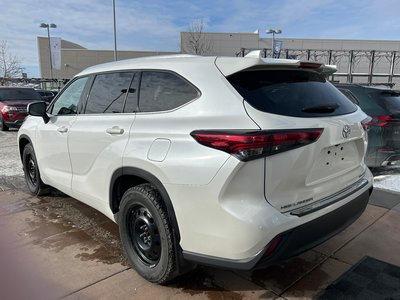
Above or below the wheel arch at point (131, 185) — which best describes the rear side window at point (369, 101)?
above

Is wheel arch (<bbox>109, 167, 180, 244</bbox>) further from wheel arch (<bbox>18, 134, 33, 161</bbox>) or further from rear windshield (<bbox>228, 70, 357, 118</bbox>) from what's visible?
wheel arch (<bbox>18, 134, 33, 161</bbox>)

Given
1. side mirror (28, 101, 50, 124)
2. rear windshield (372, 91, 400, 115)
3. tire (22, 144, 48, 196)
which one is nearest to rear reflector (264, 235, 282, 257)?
side mirror (28, 101, 50, 124)

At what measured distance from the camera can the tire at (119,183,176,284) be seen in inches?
107

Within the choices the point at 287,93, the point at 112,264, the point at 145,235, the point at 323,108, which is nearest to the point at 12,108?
the point at 112,264

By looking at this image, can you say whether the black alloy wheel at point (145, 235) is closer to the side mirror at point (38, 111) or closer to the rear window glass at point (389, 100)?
the side mirror at point (38, 111)

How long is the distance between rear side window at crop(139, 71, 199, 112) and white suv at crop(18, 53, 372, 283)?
0.01m

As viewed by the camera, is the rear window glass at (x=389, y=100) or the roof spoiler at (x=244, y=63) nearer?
the roof spoiler at (x=244, y=63)

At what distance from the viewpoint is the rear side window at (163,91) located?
106 inches

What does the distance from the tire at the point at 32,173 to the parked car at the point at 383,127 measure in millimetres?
5005

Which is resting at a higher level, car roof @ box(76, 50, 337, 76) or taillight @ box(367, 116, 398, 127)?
car roof @ box(76, 50, 337, 76)

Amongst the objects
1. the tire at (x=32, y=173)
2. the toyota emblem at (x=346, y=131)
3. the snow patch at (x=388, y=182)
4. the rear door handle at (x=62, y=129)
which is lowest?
the snow patch at (x=388, y=182)

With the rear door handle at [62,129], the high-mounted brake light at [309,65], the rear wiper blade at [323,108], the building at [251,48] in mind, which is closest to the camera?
the rear wiper blade at [323,108]

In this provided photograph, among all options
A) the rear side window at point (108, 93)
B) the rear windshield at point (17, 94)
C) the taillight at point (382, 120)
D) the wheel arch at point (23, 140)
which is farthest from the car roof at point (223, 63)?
the rear windshield at point (17, 94)

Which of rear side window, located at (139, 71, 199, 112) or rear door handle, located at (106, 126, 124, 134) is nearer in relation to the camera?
rear side window, located at (139, 71, 199, 112)
